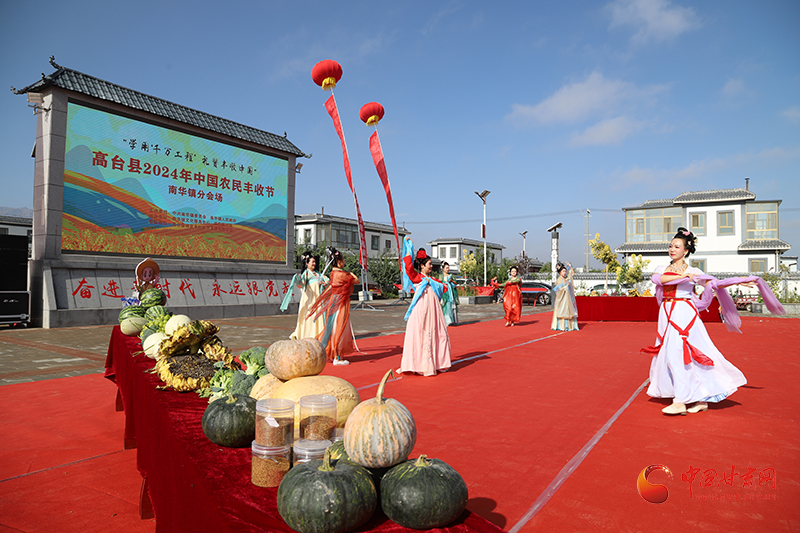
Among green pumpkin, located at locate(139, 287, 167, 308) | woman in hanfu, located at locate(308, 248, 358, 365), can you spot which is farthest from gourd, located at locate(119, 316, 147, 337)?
woman in hanfu, located at locate(308, 248, 358, 365)

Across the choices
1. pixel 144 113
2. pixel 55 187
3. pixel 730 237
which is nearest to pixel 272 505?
pixel 55 187

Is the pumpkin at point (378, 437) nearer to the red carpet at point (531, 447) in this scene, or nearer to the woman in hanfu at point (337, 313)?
the red carpet at point (531, 447)

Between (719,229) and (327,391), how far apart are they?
139 feet

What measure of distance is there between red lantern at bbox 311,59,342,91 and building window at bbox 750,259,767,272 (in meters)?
36.7

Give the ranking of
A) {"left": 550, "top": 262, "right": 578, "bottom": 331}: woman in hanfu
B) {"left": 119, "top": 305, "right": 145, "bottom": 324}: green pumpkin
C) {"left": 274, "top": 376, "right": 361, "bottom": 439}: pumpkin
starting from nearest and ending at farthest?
{"left": 274, "top": 376, "right": 361, "bottom": 439}: pumpkin, {"left": 119, "top": 305, "right": 145, "bottom": 324}: green pumpkin, {"left": 550, "top": 262, "right": 578, "bottom": 331}: woman in hanfu

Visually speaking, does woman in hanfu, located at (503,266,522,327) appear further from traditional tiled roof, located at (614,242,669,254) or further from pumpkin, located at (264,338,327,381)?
traditional tiled roof, located at (614,242,669,254)

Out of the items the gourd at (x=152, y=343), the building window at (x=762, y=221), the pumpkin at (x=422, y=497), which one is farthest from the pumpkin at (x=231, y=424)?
the building window at (x=762, y=221)

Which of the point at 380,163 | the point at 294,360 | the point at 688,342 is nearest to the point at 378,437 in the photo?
the point at 294,360

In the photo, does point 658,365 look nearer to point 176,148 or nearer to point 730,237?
point 176,148

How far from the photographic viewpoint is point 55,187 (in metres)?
13.7

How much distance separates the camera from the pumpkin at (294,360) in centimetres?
241

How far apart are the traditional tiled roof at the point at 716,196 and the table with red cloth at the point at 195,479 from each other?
42.2 metres

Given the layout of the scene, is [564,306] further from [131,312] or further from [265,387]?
[265,387]

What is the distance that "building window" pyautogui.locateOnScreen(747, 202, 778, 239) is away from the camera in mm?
34969
